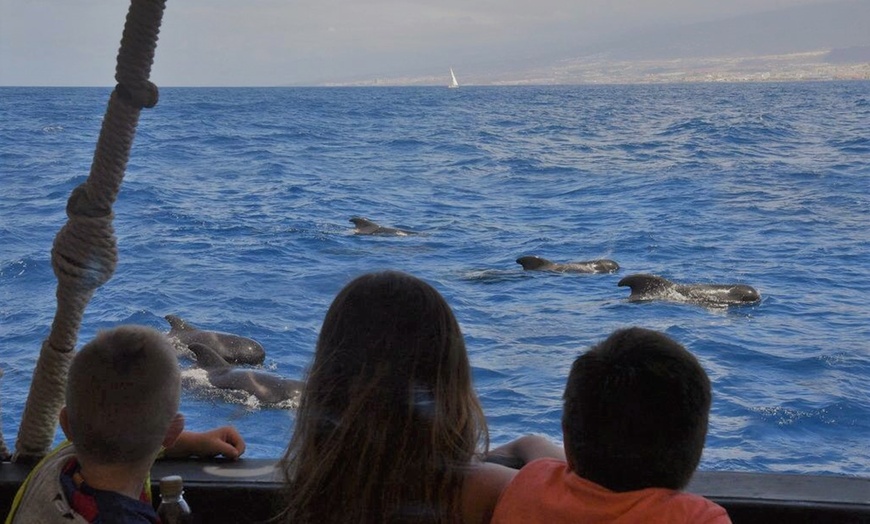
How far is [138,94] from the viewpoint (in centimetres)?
217

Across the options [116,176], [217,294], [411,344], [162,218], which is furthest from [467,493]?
[162,218]

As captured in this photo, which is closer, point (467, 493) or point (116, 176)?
point (467, 493)

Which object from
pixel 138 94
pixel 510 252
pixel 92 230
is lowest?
pixel 510 252

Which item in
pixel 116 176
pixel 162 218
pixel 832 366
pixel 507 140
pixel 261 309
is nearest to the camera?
pixel 116 176

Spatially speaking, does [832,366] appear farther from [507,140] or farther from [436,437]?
[507,140]

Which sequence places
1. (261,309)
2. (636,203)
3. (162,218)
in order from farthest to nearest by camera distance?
(636,203)
(162,218)
(261,309)

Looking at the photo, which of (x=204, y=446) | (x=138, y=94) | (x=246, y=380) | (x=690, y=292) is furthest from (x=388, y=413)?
(x=690, y=292)

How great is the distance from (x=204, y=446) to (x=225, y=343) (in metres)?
6.53

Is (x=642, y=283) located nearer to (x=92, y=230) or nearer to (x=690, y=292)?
(x=690, y=292)

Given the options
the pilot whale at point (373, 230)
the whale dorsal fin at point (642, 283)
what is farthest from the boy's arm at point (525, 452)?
the pilot whale at point (373, 230)

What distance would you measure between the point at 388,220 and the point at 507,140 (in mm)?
14997

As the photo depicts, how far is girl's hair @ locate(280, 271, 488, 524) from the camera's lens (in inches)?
65.7

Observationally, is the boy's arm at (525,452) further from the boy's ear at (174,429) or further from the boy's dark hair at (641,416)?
the boy's ear at (174,429)

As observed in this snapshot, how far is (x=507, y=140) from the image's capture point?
3147 cm
